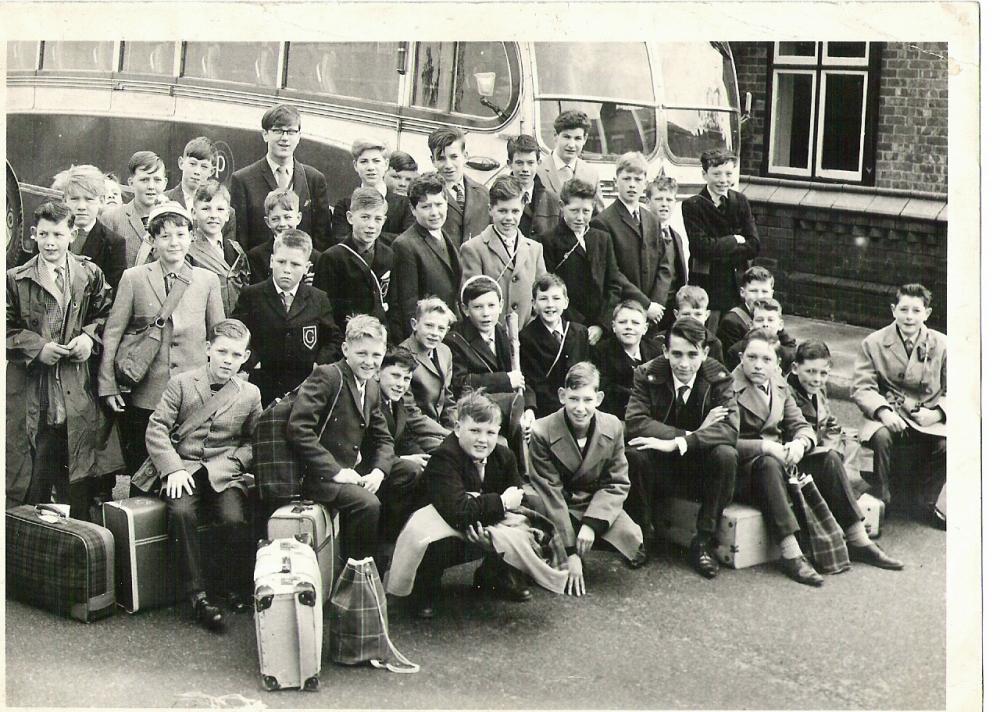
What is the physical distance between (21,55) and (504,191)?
221cm

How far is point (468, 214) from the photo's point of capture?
18.5 ft

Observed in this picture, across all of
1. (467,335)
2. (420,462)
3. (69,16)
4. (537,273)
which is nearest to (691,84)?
(537,273)

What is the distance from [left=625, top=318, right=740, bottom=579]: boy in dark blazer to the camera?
5.38 metres

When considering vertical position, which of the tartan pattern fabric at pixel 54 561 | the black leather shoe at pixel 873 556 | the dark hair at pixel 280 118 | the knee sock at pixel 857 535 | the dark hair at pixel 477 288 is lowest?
the tartan pattern fabric at pixel 54 561

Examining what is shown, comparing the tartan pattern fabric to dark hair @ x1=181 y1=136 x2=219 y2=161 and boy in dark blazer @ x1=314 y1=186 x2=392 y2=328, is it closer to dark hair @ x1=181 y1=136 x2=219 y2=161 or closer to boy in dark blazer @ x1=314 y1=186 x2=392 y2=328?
boy in dark blazer @ x1=314 y1=186 x2=392 y2=328

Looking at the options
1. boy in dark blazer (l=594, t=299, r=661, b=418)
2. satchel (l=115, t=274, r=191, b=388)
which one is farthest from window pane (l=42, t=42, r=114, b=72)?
boy in dark blazer (l=594, t=299, r=661, b=418)

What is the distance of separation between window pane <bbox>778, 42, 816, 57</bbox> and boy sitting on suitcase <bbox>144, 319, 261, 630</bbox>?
2.65 metres

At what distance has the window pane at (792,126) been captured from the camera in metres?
6.78

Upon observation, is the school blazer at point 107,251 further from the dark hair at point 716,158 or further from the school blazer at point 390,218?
→ the dark hair at point 716,158

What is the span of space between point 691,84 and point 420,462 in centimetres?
234

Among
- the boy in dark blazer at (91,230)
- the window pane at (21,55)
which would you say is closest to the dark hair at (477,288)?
the boy in dark blazer at (91,230)

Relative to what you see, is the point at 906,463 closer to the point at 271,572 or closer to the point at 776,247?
the point at 776,247

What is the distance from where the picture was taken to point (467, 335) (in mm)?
5410

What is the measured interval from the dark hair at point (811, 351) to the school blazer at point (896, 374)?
0.22 metres
